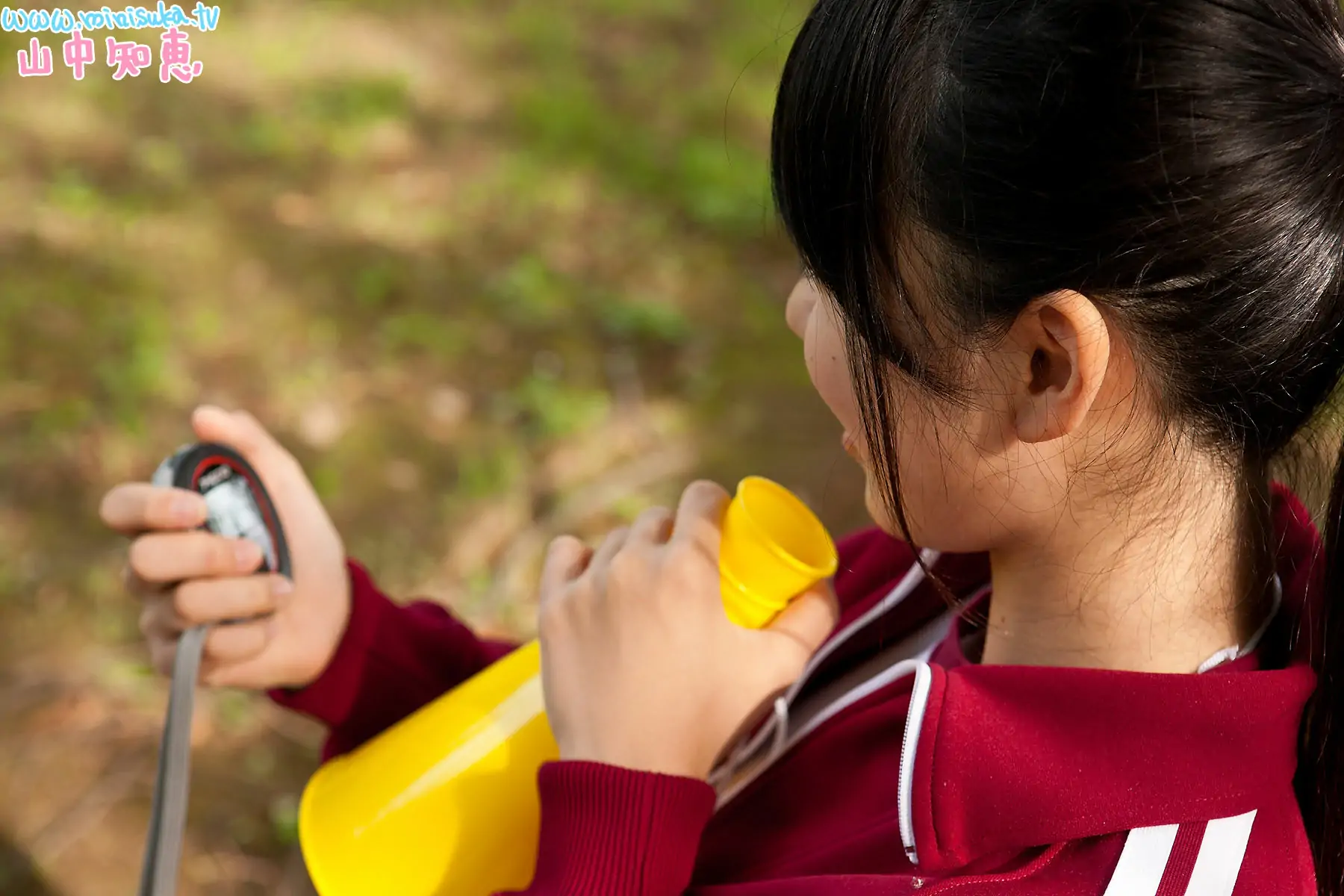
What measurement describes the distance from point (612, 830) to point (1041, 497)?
0.33 metres

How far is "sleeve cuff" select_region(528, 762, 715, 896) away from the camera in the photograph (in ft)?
2.48

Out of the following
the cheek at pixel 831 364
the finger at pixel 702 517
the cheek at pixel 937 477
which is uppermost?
the cheek at pixel 831 364

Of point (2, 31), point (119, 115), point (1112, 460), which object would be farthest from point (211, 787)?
point (2, 31)

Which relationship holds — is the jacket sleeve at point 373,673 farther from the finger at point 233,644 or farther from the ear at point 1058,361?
the ear at point 1058,361

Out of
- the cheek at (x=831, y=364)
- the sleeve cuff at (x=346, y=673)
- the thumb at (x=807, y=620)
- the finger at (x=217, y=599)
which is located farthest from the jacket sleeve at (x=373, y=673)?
the cheek at (x=831, y=364)

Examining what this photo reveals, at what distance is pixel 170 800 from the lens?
31.7 inches

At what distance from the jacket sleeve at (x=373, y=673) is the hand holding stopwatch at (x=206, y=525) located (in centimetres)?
8

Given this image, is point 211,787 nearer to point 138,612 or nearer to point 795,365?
point 138,612

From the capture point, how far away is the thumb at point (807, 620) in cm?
85

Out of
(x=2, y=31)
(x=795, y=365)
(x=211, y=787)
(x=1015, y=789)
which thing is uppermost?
(x=2, y=31)

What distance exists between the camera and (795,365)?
2170 millimetres

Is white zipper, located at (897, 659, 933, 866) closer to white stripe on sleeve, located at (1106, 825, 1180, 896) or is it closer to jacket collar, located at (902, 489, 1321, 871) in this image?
jacket collar, located at (902, 489, 1321, 871)

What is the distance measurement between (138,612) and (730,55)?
194 cm

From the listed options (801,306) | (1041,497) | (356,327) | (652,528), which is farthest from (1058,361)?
(356,327)
